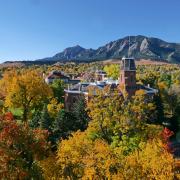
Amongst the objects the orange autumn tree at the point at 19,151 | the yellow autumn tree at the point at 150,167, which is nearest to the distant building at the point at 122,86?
the yellow autumn tree at the point at 150,167

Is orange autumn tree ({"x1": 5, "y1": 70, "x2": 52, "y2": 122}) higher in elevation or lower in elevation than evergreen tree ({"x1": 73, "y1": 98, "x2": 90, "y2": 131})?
higher

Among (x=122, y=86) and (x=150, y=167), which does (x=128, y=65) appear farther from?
(x=150, y=167)

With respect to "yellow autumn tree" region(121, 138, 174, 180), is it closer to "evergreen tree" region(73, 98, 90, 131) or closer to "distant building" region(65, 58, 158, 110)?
"evergreen tree" region(73, 98, 90, 131)

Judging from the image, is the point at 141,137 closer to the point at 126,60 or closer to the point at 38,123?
the point at 38,123

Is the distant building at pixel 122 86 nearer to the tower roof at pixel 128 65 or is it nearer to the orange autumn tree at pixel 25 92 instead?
the tower roof at pixel 128 65

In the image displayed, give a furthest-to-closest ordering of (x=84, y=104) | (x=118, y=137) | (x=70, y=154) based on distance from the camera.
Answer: (x=84, y=104) → (x=118, y=137) → (x=70, y=154)

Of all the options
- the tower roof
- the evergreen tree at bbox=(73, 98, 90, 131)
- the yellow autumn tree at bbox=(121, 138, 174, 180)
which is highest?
the tower roof

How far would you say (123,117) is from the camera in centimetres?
5066

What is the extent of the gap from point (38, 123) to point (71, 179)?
25.1 metres

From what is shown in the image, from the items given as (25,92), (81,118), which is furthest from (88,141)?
(25,92)

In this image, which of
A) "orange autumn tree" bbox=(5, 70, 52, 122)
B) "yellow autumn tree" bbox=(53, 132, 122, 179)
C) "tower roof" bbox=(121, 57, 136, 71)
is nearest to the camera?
"yellow autumn tree" bbox=(53, 132, 122, 179)

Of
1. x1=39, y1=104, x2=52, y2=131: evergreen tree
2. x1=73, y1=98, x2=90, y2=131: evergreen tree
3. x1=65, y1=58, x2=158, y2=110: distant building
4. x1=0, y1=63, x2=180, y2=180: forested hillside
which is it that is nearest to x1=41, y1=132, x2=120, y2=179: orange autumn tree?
x1=0, y1=63, x2=180, y2=180: forested hillside

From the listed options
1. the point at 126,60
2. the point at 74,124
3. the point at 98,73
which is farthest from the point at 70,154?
the point at 98,73

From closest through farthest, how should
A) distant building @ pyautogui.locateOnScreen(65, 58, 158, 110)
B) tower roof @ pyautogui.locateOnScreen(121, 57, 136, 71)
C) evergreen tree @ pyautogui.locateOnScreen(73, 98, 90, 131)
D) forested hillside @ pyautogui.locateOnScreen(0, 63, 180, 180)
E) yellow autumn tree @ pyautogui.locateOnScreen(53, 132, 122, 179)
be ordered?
forested hillside @ pyautogui.locateOnScreen(0, 63, 180, 180)
yellow autumn tree @ pyautogui.locateOnScreen(53, 132, 122, 179)
evergreen tree @ pyautogui.locateOnScreen(73, 98, 90, 131)
distant building @ pyautogui.locateOnScreen(65, 58, 158, 110)
tower roof @ pyautogui.locateOnScreen(121, 57, 136, 71)
